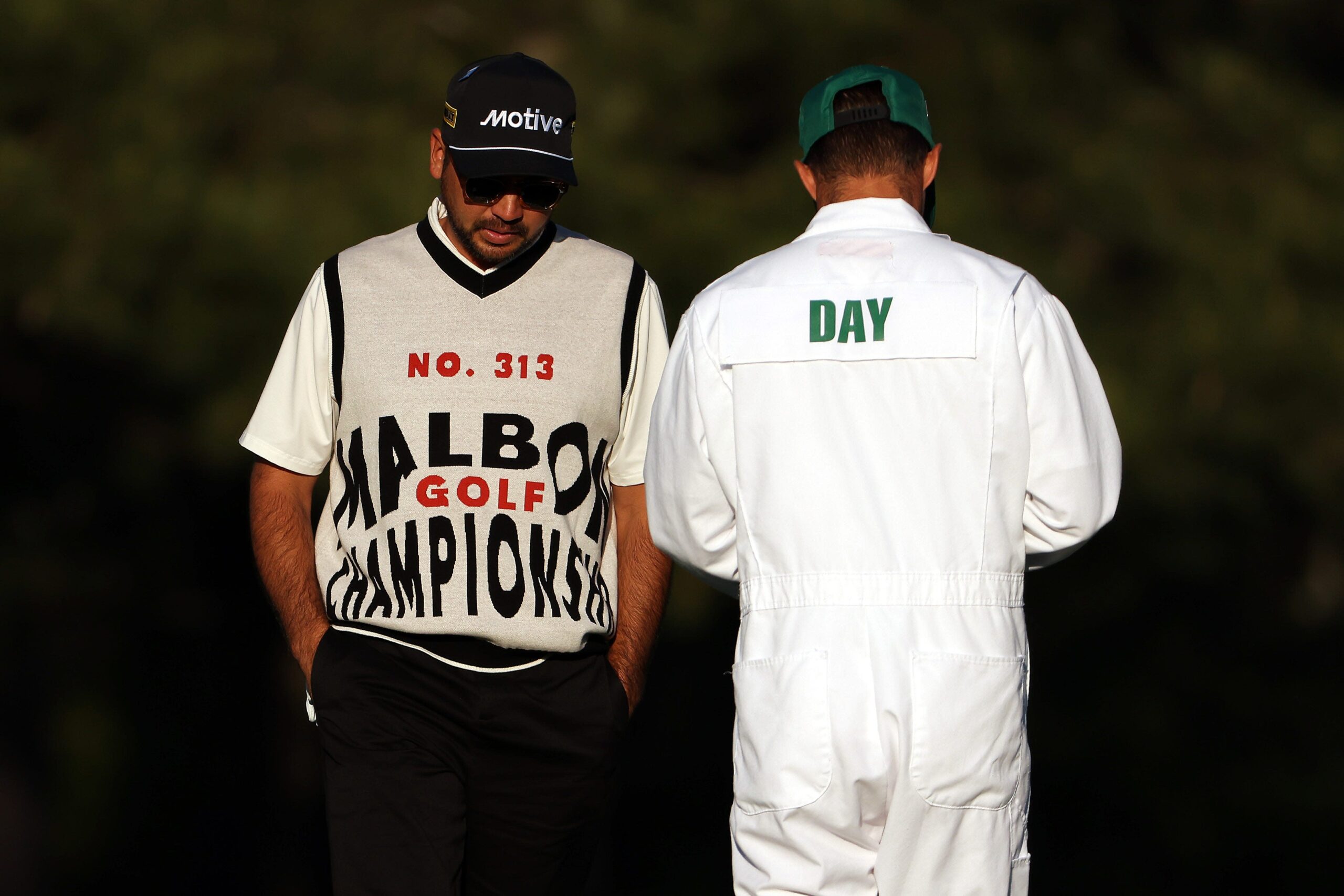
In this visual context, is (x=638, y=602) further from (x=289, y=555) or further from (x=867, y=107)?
(x=867, y=107)

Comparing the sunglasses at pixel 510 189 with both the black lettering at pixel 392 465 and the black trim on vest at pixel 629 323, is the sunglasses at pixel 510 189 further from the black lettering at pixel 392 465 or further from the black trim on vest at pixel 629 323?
the black lettering at pixel 392 465

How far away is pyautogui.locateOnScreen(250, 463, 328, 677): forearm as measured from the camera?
3070mm

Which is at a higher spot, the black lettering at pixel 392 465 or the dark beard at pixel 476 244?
the dark beard at pixel 476 244

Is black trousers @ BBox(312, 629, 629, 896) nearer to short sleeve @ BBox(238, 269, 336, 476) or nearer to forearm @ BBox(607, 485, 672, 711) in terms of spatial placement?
forearm @ BBox(607, 485, 672, 711)

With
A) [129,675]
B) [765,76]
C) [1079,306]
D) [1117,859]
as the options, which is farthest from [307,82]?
[1117,859]

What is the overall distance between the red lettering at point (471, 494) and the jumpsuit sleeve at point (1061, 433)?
2.98 feet

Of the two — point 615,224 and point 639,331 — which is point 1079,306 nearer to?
point 615,224

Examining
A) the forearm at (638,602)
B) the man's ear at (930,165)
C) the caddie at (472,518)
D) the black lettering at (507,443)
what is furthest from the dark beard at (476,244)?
the man's ear at (930,165)

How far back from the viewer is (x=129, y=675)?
5418mm

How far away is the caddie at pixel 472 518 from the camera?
2965 mm

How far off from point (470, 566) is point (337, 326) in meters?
0.49

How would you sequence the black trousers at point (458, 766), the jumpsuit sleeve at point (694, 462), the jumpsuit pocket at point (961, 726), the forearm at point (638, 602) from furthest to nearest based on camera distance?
the forearm at point (638, 602), the black trousers at point (458, 766), the jumpsuit sleeve at point (694, 462), the jumpsuit pocket at point (961, 726)

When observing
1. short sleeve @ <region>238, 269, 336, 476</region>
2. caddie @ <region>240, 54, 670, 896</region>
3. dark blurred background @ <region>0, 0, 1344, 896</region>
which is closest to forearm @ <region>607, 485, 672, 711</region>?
caddie @ <region>240, 54, 670, 896</region>

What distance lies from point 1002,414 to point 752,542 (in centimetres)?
39
